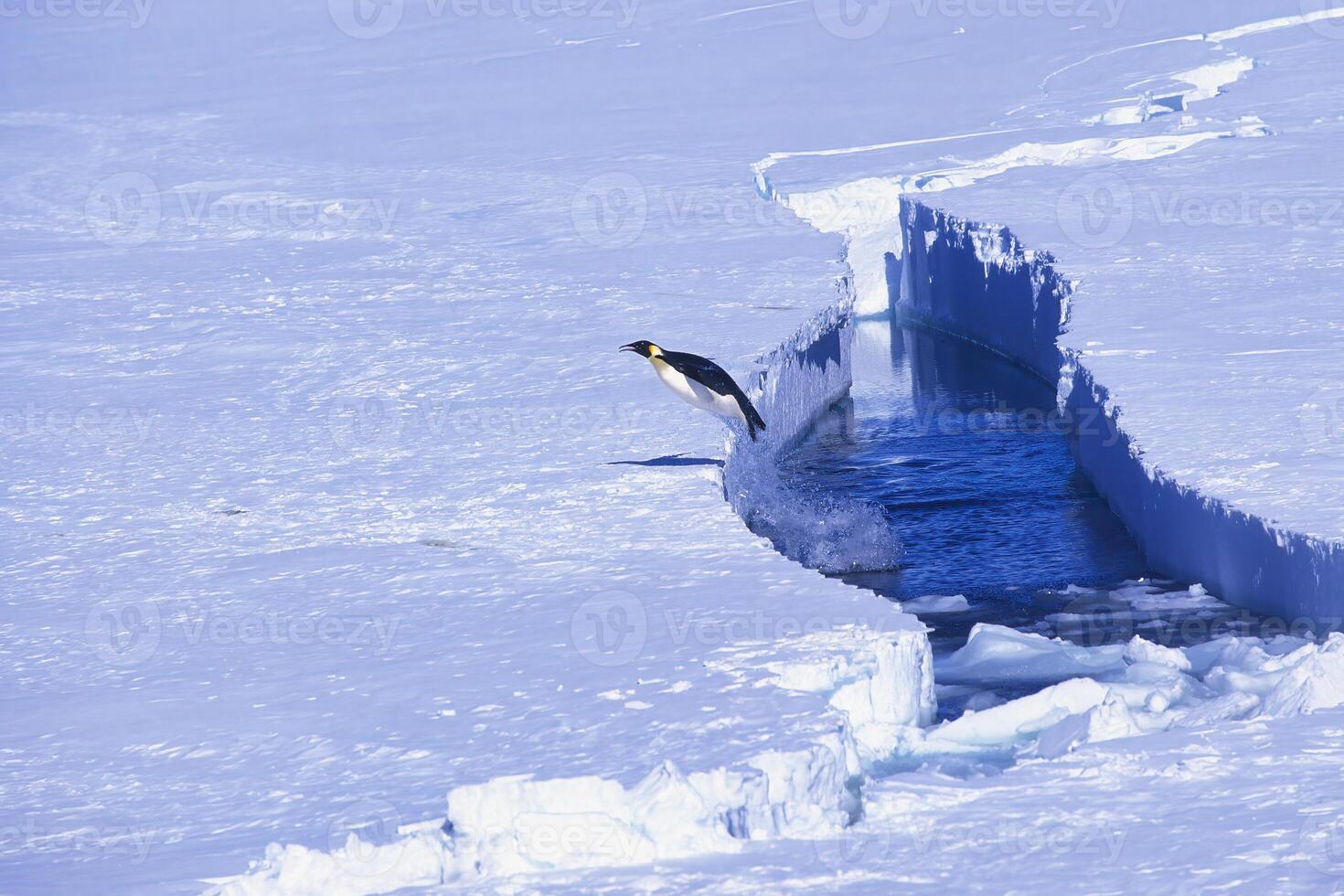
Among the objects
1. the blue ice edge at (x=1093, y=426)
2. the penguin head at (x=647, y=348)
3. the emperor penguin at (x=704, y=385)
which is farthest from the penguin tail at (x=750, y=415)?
the blue ice edge at (x=1093, y=426)

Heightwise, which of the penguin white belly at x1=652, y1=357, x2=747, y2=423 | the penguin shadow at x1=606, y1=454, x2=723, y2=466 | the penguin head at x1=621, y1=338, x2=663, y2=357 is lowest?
the penguin shadow at x1=606, y1=454, x2=723, y2=466

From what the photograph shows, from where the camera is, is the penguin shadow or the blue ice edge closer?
the blue ice edge

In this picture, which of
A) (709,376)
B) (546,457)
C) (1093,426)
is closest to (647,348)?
(709,376)

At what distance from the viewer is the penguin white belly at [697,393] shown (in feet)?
20.5

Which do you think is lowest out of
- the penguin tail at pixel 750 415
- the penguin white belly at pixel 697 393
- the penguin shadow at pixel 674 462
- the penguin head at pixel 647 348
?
the penguin shadow at pixel 674 462

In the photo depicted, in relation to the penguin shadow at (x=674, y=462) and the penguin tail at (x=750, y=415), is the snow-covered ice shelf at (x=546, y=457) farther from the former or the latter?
the penguin tail at (x=750, y=415)

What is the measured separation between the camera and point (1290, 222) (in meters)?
9.23

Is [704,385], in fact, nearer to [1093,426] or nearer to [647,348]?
[647,348]

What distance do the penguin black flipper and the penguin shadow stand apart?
194mm

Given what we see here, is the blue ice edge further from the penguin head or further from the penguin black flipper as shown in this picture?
the penguin head

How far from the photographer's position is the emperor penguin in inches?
241

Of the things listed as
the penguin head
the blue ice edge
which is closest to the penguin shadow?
the penguin head

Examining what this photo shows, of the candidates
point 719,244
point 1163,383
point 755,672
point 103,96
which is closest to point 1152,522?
point 1163,383

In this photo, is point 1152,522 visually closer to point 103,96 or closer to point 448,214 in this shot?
point 448,214
